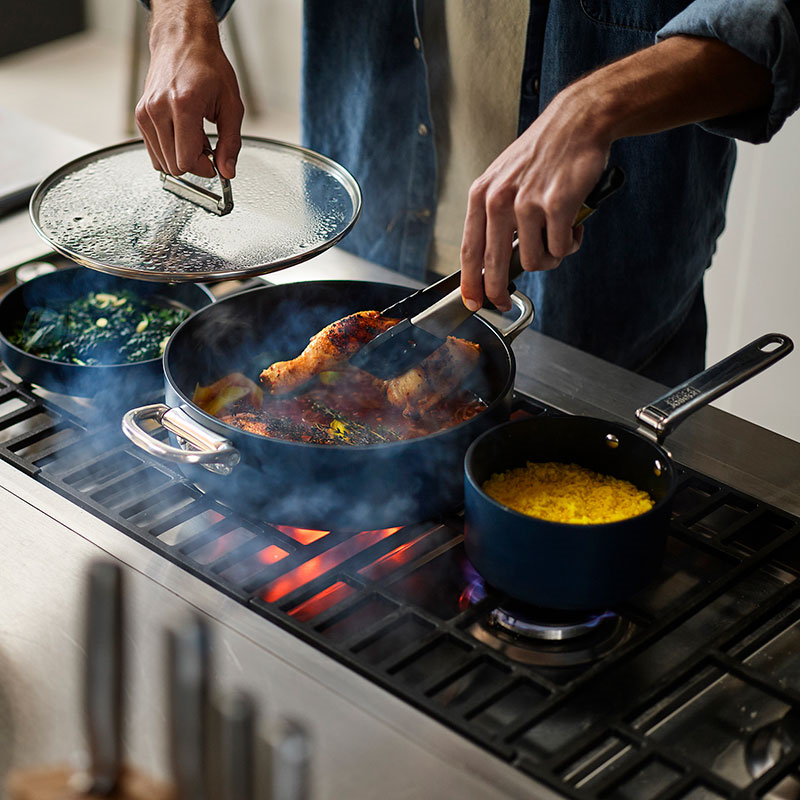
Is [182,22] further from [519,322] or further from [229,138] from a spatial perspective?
[519,322]

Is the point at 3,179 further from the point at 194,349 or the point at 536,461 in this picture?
the point at 536,461

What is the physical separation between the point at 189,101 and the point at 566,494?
2.05ft

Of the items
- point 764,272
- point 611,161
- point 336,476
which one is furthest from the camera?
point 764,272

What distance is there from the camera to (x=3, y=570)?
1.01 m

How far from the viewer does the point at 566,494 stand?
1003mm

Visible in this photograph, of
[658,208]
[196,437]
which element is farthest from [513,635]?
[658,208]

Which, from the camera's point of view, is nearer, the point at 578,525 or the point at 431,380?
the point at 578,525

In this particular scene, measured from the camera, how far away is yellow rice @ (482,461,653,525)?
3.20 ft

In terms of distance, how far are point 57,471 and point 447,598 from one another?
44 centimetres

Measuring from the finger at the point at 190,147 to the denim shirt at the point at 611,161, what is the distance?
43 cm

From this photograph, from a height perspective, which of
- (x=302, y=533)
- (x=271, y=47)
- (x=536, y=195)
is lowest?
(x=271, y=47)

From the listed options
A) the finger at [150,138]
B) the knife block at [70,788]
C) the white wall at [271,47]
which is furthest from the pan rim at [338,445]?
the white wall at [271,47]

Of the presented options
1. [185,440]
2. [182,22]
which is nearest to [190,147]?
[182,22]

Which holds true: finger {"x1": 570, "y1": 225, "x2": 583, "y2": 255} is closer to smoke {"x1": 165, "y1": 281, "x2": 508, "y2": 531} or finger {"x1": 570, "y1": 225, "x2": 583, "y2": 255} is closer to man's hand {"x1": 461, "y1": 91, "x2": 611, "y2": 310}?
man's hand {"x1": 461, "y1": 91, "x2": 611, "y2": 310}
